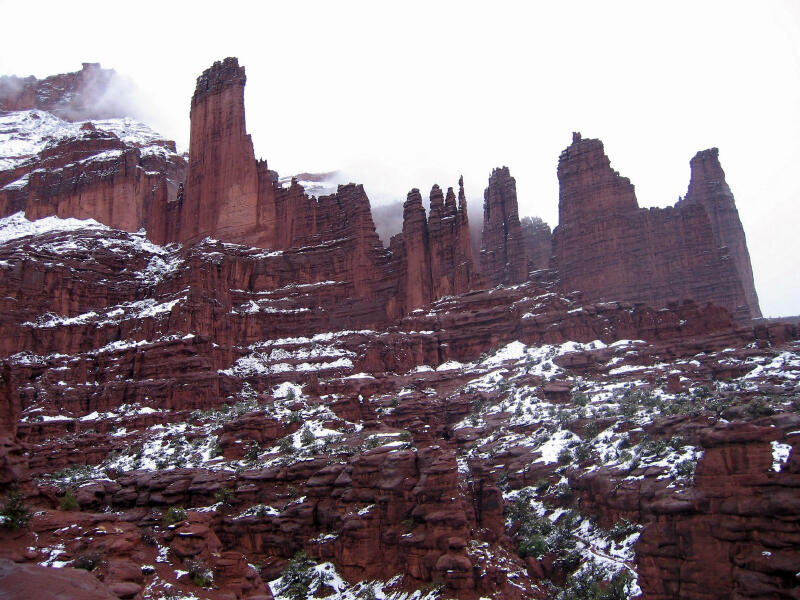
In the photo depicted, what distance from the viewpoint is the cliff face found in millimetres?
96312

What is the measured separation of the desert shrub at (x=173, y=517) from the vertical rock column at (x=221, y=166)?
63.3m

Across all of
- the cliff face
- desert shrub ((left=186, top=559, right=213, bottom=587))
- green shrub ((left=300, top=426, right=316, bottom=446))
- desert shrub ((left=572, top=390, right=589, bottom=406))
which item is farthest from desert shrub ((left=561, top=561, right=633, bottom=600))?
the cliff face

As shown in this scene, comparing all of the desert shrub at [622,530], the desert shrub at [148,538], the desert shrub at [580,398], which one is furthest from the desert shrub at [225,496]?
the desert shrub at [580,398]

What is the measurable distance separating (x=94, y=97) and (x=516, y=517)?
178 meters

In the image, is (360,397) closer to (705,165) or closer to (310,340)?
(310,340)

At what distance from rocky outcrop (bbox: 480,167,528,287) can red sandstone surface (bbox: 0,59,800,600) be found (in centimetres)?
44

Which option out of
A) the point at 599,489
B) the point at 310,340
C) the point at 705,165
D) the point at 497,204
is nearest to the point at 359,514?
the point at 599,489

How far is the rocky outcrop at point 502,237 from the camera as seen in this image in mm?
102500

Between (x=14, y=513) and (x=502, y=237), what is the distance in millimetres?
82350

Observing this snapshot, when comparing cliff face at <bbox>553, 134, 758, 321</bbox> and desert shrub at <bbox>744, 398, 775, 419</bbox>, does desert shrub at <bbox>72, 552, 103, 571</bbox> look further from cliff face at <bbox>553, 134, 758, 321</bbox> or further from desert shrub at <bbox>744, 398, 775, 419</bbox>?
cliff face at <bbox>553, 134, 758, 321</bbox>

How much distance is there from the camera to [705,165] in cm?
11594

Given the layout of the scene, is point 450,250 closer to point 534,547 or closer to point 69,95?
point 534,547

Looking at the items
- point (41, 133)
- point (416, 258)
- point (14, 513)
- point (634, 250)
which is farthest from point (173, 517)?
point (41, 133)

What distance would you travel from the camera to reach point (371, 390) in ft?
246
